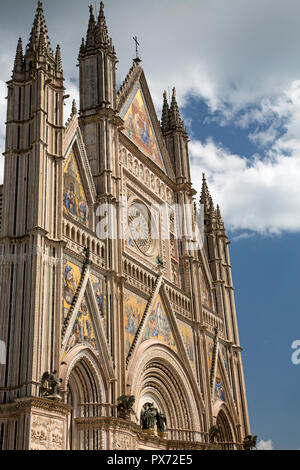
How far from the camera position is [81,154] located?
23391mm

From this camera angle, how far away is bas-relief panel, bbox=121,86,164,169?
92.7 ft

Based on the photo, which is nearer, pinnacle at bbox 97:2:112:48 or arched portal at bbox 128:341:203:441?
arched portal at bbox 128:341:203:441

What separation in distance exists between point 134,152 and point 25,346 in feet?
42.5

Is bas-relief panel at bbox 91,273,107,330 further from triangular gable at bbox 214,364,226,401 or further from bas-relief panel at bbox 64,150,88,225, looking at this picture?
triangular gable at bbox 214,364,226,401

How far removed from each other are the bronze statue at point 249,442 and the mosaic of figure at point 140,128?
1396 cm

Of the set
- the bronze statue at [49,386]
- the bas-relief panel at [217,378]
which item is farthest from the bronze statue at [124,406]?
the bas-relief panel at [217,378]

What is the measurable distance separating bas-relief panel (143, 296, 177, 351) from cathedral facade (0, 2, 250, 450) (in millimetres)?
90

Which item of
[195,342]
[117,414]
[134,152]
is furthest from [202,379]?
[134,152]

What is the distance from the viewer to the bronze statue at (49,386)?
55.1 feet

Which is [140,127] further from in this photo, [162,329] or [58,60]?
[162,329]

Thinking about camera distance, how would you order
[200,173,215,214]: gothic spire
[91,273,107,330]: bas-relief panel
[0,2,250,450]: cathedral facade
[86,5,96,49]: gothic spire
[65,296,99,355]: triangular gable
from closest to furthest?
[0,2,250,450]: cathedral facade, [65,296,99,355]: triangular gable, [91,273,107,330]: bas-relief panel, [86,5,96,49]: gothic spire, [200,173,215,214]: gothic spire

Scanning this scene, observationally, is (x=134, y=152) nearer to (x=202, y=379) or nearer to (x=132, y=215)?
(x=132, y=215)

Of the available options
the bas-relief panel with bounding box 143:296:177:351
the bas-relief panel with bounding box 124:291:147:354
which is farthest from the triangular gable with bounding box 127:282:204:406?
the bas-relief panel with bounding box 124:291:147:354

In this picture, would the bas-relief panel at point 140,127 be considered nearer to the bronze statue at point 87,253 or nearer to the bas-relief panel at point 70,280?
the bronze statue at point 87,253
